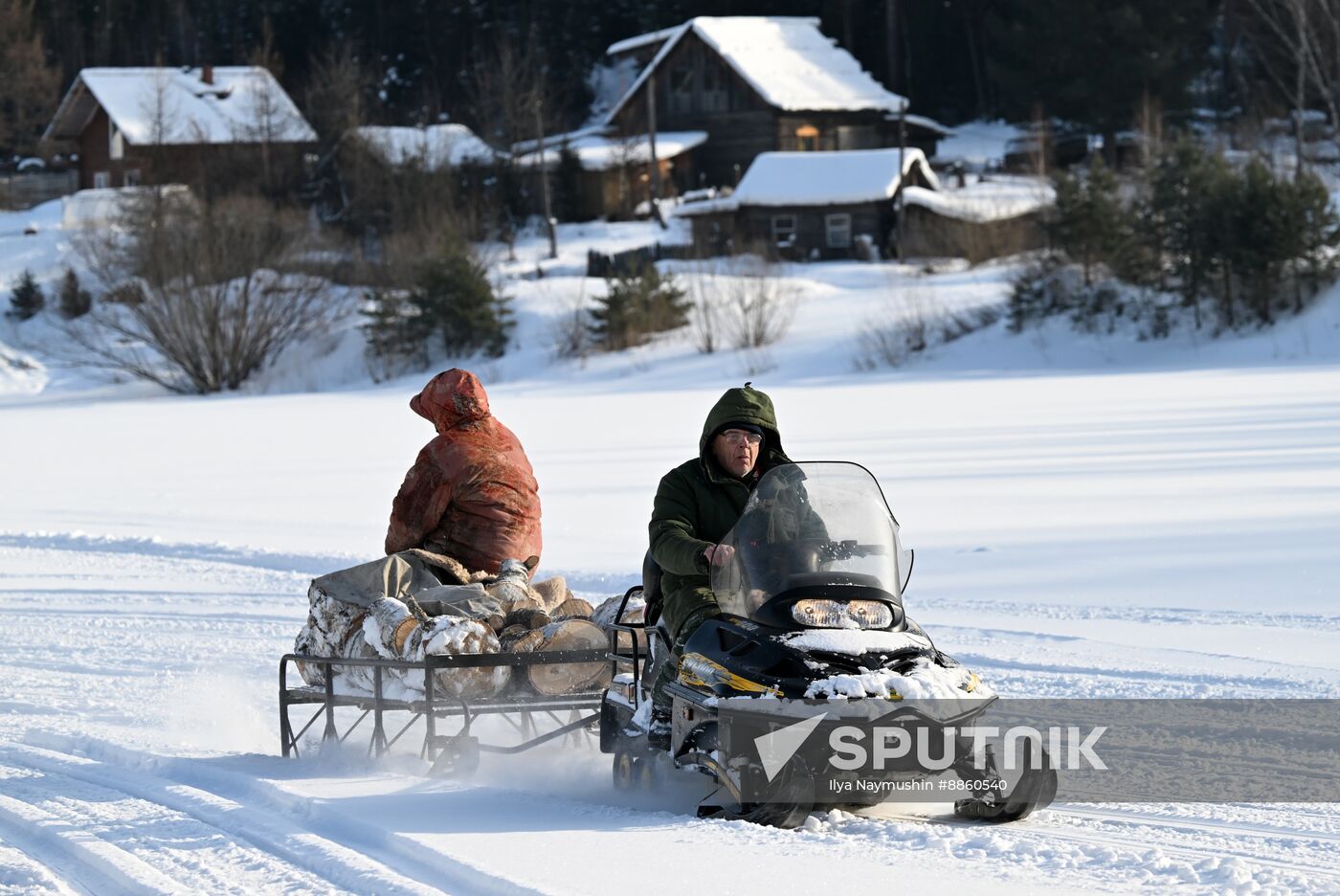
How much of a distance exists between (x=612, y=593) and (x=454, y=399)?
4269 millimetres

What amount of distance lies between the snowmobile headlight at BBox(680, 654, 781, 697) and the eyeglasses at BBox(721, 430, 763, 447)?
0.87 metres

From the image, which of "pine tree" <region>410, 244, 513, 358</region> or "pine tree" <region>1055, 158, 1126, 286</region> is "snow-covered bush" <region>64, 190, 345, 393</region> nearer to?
"pine tree" <region>410, 244, 513, 358</region>

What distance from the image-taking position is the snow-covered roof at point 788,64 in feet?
214

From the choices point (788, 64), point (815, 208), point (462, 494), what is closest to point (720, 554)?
point (462, 494)

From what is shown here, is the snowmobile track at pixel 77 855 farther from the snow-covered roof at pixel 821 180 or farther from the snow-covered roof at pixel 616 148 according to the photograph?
the snow-covered roof at pixel 616 148

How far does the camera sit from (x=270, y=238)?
46.7 m

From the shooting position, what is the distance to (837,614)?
5.85m

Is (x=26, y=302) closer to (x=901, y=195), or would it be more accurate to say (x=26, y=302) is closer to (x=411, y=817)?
(x=901, y=195)

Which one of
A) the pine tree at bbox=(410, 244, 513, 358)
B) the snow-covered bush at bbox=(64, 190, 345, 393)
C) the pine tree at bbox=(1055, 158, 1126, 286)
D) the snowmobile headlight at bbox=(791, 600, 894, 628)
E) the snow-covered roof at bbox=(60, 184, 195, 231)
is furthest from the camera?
the snow-covered roof at bbox=(60, 184, 195, 231)

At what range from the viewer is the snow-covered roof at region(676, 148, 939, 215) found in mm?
56781

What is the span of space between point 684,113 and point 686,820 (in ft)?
208

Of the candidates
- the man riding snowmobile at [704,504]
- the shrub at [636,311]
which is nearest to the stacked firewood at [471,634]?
the man riding snowmobile at [704,504]

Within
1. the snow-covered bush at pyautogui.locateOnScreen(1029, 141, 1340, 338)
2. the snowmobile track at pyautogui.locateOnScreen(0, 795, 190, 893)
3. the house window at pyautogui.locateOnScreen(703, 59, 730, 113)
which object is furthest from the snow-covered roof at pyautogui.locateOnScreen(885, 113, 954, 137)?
the snowmobile track at pyautogui.locateOnScreen(0, 795, 190, 893)

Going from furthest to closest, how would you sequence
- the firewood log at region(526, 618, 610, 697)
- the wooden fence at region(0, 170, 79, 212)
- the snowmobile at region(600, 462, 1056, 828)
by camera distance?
the wooden fence at region(0, 170, 79, 212) < the firewood log at region(526, 618, 610, 697) < the snowmobile at region(600, 462, 1056, 828)
